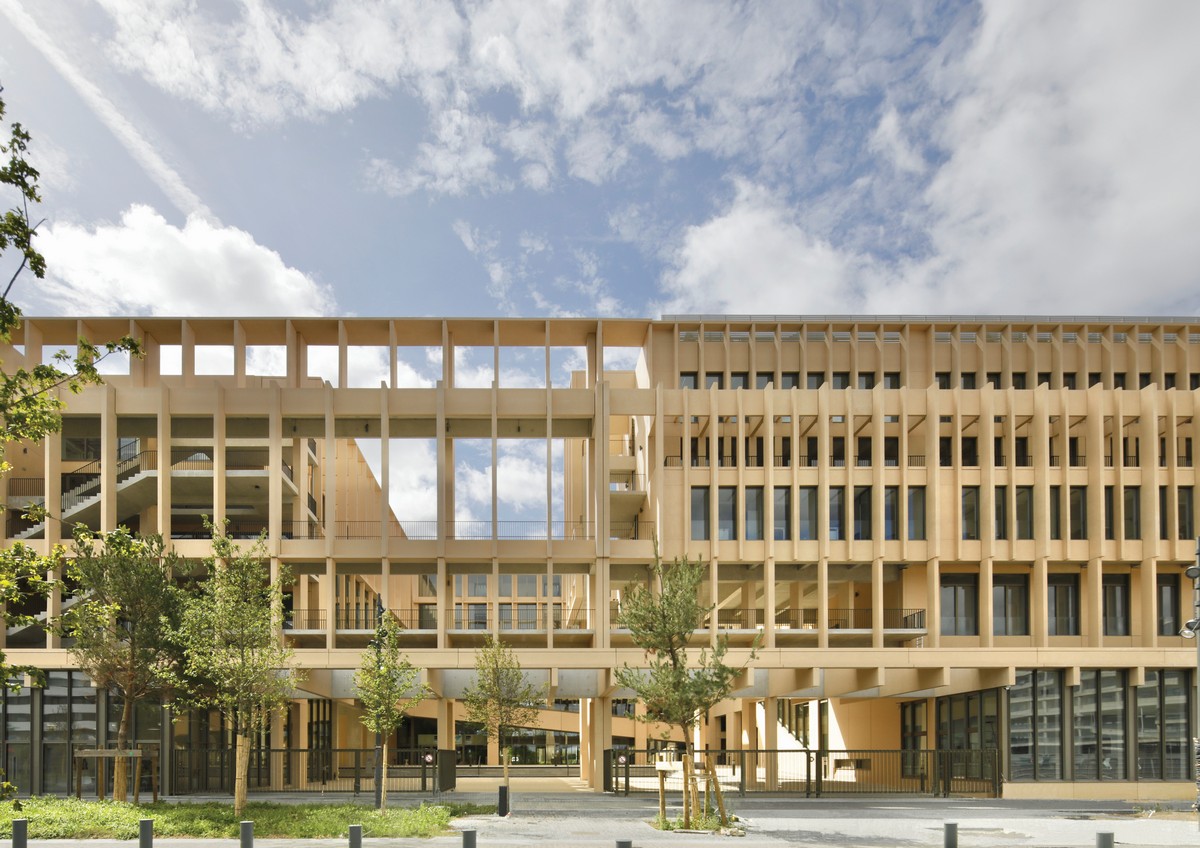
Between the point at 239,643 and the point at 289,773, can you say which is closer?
the point at 239,643

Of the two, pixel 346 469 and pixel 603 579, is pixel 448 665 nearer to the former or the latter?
pixel 603 579

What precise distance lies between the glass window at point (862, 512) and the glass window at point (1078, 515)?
8.01 metres

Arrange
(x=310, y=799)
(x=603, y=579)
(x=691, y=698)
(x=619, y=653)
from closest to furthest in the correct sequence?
(x=691, y=698), (x=310, y=799), (x=619, y=653), (x=603, y=579)

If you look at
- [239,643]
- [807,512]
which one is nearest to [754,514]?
[807,512]

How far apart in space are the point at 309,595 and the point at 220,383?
11.6 meters

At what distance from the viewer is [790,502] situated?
1640 inches

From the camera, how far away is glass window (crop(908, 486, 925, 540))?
Result: 4209cm

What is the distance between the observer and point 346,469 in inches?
2247

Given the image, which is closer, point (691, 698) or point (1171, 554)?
point (691, 698)

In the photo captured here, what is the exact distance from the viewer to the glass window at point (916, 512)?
42094 mm

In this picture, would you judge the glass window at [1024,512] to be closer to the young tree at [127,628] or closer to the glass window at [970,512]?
the glass window at [970,512]

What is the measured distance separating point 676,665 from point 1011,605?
79.9 feet

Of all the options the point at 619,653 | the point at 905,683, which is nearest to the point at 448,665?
the point at 619,653

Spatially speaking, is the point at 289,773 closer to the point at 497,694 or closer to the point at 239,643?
the point at 497,694
